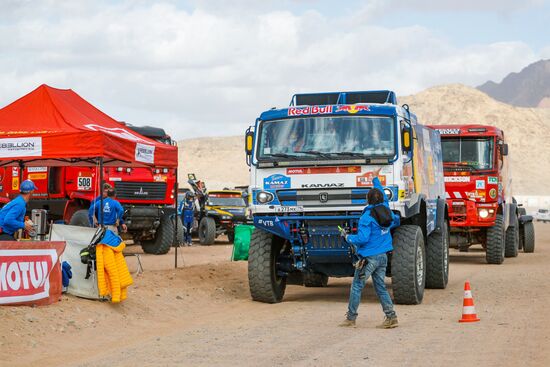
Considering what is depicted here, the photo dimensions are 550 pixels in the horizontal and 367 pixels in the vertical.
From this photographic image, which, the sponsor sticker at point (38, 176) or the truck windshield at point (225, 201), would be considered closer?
the sponsor sticker at point (38, 176)

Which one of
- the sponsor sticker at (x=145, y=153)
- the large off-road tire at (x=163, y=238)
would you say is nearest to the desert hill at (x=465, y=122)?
the large off-road tire at (x=163, y=238)

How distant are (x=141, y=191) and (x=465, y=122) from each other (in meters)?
119

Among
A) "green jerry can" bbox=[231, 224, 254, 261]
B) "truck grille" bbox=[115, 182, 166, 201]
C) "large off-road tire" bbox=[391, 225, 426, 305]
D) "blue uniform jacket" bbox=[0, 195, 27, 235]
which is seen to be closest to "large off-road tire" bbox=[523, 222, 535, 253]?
"truck grille" bbox=[115, 182, 166, 201]

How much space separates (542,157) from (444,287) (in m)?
116

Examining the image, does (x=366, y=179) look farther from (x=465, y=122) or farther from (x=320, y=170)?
(x=465, y=122)

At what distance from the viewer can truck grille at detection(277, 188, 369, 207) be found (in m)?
13.8

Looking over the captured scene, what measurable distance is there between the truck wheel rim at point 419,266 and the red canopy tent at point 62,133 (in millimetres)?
4539

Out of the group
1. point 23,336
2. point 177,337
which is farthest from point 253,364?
point 23,336

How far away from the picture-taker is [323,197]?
13953mm

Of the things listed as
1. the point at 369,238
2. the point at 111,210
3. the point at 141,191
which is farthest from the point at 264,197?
the point at 141,191

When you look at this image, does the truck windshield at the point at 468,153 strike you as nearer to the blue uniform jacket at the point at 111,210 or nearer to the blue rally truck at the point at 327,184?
the blue rally truck at the point at 327,184

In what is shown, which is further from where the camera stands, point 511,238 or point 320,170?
point 511,238

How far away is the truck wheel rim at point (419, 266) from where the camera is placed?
14.4m

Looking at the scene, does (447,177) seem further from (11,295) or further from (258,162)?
(11,295)
